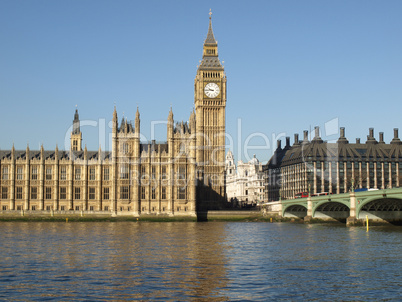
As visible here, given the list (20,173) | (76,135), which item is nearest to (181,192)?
(20,173)

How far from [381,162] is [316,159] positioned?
18.7 m

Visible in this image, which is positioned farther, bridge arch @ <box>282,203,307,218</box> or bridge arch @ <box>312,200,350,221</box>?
bridge arch @ <box>282,203,307,218</box>

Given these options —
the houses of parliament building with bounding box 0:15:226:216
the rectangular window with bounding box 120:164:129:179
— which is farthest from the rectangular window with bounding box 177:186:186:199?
the rectangular window with bounding box 120:164:129:179

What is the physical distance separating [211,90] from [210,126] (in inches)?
379

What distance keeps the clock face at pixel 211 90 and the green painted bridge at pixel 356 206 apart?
33.2 metres

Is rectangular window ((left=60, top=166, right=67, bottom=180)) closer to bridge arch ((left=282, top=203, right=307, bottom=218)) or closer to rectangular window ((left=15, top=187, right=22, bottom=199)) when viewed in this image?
Answer: rectangular window ((left=15, top=187, right=22, bottom=199))

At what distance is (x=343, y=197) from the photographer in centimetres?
9988

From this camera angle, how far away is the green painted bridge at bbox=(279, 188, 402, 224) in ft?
294

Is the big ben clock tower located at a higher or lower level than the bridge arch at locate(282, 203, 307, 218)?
higher

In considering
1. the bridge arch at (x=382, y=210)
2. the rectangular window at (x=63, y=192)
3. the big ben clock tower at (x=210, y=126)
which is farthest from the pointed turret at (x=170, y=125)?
the bridge arch at (x=382, y=210)

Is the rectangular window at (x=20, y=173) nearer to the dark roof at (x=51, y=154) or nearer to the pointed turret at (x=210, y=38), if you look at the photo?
the dark roof at (x=51, y=154)

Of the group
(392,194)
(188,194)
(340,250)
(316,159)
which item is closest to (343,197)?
(392,194)

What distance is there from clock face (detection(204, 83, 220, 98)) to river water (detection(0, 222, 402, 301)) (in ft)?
285

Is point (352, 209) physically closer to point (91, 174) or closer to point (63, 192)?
point (91, 174)
